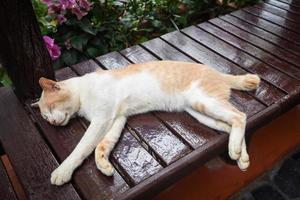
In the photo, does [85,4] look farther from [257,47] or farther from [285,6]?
[285,6]

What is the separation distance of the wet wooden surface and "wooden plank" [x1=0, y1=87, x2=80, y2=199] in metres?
0.01

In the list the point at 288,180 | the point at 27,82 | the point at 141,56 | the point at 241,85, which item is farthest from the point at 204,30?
the point at 27,82

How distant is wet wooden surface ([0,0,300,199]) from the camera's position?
4.33 ft

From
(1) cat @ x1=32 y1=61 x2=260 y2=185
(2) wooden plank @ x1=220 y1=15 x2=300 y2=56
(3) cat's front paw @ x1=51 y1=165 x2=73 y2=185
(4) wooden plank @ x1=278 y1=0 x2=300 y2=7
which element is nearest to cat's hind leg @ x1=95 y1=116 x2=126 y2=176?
(1) cat @ x1=32 y1=61 x2=260 y2=185

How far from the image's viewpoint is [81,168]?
1.35 meters

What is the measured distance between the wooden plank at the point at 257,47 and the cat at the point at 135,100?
0.35 m

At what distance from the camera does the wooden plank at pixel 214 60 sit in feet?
5.59

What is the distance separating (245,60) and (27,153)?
1386 millimetres

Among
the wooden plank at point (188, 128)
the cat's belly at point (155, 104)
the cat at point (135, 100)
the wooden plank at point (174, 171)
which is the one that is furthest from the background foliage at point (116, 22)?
the wooden plank at point (174, 171)

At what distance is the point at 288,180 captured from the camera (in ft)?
6.50

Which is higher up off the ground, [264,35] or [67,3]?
[67,3]

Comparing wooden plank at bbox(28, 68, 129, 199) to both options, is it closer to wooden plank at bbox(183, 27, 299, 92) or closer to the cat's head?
the cat's head

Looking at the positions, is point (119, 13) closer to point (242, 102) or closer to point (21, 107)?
point (21, 107)

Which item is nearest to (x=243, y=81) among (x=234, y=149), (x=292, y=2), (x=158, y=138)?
(x=234, y=149)
